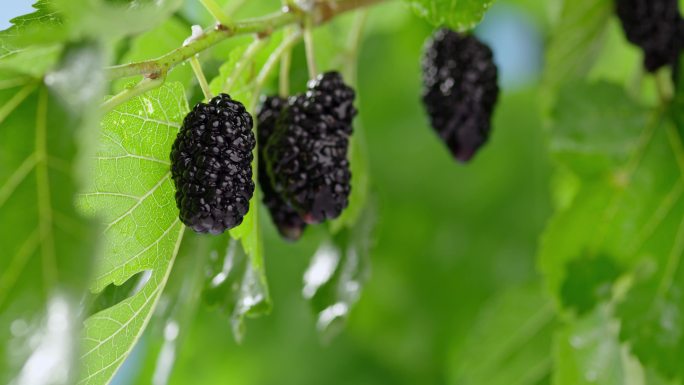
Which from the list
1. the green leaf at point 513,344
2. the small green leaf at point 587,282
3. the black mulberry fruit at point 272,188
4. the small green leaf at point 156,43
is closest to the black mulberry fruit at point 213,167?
the black mulberry fruit at point 272,188

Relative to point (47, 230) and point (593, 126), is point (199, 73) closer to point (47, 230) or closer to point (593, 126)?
point (47, 230)

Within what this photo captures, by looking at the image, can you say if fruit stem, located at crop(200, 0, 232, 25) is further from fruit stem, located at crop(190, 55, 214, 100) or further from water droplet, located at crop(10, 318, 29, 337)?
water droplet, located at crop(10, 318, 29, 337)

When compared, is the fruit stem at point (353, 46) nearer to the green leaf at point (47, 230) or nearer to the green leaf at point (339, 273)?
the green leaf at point (339, 273)

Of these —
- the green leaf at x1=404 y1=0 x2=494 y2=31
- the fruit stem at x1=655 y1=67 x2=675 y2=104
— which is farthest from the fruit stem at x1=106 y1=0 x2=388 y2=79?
the fruit stem at x1=655 y1=67 x2=675 y2=104

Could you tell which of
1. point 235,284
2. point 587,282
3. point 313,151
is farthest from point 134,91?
point 587,282

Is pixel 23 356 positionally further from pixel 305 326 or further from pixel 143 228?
pixel 305 326

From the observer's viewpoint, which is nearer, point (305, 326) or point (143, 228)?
point (143, 228)

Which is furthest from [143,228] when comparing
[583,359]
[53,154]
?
[583,359]
